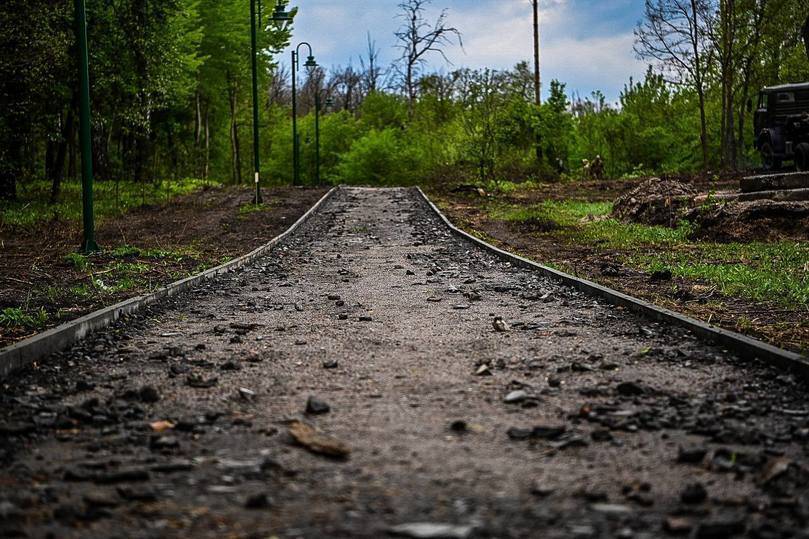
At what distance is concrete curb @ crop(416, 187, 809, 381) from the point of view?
559 centimetres

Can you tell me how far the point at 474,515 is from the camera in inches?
124

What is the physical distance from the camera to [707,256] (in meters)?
12.5

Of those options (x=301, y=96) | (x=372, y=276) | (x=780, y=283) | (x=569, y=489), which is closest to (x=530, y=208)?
(x=372, y=276)

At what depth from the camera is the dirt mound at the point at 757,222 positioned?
563 inches

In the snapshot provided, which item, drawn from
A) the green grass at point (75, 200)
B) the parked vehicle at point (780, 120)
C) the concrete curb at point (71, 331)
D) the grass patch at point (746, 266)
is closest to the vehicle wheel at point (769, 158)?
the parked vehicle at point (780, 120)

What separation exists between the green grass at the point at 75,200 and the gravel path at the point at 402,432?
48.5 ft

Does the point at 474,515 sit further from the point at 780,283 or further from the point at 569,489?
the point at 780,283

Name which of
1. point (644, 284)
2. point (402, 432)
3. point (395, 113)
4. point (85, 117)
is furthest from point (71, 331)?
point (395, 113)

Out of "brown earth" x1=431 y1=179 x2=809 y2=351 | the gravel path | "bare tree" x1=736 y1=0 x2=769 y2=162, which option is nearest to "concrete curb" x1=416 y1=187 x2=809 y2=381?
the gravel path

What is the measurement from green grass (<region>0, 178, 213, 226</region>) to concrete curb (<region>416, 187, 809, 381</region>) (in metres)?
14.4

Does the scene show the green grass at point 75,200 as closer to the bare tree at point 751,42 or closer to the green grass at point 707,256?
the green grass at point 707,256

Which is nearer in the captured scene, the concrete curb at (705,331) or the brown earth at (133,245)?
the concrete curb at (705,331)

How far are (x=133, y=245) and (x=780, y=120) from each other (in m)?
18.1

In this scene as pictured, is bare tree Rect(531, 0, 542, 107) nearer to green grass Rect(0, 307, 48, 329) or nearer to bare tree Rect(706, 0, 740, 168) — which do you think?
bare tree Rect(706, 0, 740, 168)
